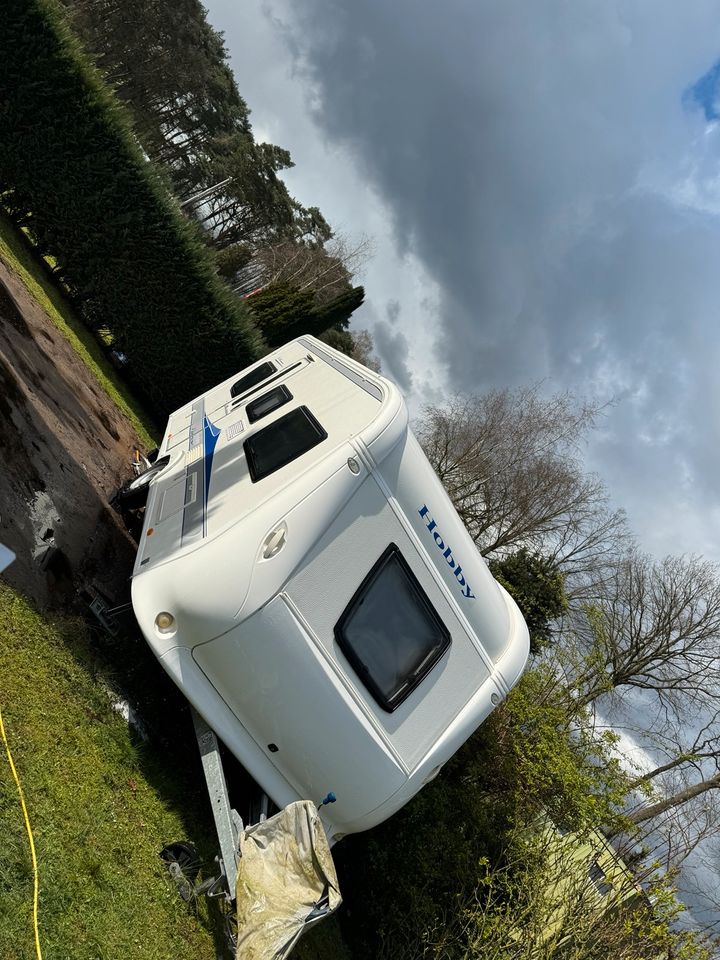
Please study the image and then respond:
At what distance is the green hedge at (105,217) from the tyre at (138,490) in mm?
5428

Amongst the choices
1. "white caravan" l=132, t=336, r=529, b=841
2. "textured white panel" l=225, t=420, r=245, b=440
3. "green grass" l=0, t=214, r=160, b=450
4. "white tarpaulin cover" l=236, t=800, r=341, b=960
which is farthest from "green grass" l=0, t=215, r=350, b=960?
"green grass" l=0, t=214, r=160, b=450

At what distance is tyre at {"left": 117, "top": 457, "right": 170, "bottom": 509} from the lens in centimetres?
589

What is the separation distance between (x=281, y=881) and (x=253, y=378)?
5.91 meters

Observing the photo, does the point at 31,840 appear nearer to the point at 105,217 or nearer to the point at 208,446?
the point at 208,446

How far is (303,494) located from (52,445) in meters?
3.27

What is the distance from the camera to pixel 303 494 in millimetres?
3889

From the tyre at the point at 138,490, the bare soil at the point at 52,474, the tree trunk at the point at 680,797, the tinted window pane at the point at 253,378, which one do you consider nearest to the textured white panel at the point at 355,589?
the bare soil at the point at 52,474

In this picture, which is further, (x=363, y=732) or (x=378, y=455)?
(x=378, y=455)

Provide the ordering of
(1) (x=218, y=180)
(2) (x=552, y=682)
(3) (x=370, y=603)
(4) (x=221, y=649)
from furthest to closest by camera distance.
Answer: (1) (x=218, y=180), (2) (x=552, y=682), (3) (x=370, y=603), (4) (x=221, y=649)

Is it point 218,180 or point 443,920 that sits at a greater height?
point 218,180

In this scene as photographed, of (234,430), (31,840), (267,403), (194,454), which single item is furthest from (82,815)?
(267,403)

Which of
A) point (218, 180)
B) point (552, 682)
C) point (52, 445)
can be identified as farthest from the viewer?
point (218, 180)

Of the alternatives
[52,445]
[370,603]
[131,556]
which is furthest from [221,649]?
[52,445]

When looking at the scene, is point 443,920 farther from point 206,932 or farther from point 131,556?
point 131,556
